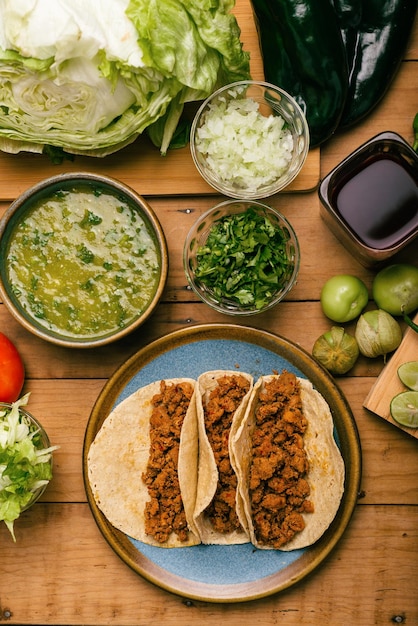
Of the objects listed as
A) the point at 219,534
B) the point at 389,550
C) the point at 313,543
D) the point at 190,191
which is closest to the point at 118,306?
the point at 190,191

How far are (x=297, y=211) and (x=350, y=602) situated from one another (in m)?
1.66

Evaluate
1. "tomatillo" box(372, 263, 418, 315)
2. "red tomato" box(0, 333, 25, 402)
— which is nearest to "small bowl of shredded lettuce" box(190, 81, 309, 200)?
"tomatillo" box(372, 263, 418, 315)

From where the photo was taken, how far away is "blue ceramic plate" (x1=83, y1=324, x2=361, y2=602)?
8.65 feet

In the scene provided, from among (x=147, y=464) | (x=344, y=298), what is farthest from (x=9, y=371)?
(x=344, y=298)

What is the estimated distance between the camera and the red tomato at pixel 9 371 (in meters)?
2.71

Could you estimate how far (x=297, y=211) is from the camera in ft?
9.17

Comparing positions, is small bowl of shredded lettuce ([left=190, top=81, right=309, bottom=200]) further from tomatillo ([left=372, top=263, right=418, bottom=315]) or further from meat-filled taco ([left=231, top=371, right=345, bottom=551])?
meat-filled taco ([left=231, top=371, right=345, bottom=551])

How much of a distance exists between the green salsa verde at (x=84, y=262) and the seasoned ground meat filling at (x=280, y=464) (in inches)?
25.9

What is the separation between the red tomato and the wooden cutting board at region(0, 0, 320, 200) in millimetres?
647

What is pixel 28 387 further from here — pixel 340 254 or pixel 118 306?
pixel 340 254

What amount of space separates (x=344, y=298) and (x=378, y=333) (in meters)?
0.19

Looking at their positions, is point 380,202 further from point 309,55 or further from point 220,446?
point 220,446

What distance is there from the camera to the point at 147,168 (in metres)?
2.78

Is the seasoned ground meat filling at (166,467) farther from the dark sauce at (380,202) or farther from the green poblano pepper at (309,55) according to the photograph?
the green poblano pepper at (309,55)
